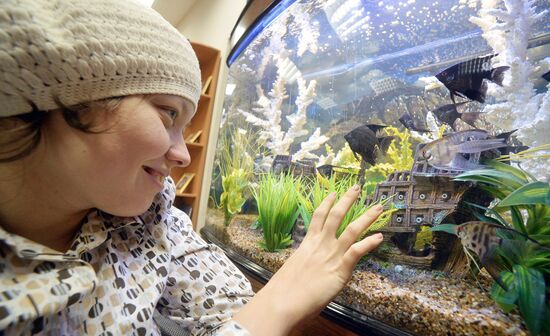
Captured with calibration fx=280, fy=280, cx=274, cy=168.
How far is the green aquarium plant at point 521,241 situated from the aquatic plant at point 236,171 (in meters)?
1.04

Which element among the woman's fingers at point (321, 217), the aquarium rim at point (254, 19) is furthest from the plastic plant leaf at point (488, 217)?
the aquarium rim at point (254, 19)

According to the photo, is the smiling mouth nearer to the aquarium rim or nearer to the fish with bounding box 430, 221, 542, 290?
the fish with bounding box 430, 221, 542, 290

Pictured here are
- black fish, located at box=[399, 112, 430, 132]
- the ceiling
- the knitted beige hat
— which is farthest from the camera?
the ceiling

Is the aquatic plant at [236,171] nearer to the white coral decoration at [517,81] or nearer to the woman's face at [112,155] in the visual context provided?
the woman's face at [112,155]

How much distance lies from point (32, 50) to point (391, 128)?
32.1 inches

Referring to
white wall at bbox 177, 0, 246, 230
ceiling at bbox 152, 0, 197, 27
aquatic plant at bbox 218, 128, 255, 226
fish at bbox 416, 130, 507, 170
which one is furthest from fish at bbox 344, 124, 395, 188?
ceiling at bbox 152, 0, 197, 27

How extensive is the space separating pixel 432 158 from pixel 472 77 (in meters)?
0.21

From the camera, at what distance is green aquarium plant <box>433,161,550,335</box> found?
19.1 inches

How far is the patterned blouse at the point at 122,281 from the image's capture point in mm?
421

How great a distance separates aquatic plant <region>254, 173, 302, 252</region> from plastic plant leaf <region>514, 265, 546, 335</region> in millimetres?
656

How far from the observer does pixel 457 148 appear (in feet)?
2.25

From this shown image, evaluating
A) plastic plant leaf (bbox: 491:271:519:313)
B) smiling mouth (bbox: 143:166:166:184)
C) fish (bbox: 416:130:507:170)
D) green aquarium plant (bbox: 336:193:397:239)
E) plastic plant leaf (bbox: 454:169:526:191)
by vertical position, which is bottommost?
plastic plant leaf (bbox: 491:271:519:313)

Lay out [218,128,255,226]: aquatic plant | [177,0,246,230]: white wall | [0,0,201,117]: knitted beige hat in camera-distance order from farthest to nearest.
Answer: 1. [177,0,246,230]: white wall
2. [218,128,255,226]: aquatic plant
3. [0,0,201,117]: knitted beige hat

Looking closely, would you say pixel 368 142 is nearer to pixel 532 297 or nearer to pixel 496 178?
pixel 496 178
